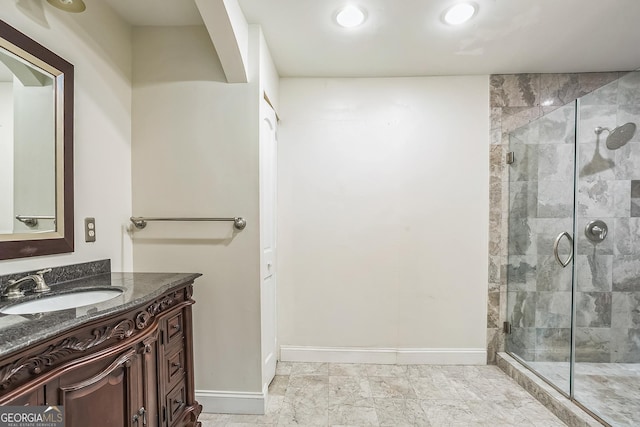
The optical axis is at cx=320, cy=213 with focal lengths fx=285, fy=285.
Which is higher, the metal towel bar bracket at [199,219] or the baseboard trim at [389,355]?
the metal towel bar bracket at [199,219]

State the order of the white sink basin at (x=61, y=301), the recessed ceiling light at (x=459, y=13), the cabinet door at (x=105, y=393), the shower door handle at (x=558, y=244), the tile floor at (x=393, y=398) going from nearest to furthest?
1. the cabinet door at (x=105, y=393)
2. the white sink basin at (x=61, y=301)
3. the recessed ceiling light at (x=459, y=13)
4. the tile floor at (x=393, y=398)
5. the shower door handle at (x=558, y=244)

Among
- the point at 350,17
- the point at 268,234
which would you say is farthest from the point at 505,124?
the point at 268,234

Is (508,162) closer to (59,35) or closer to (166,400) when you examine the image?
(166,400)

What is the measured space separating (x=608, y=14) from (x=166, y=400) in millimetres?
3027

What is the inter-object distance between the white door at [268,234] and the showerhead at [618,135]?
86.3 inches

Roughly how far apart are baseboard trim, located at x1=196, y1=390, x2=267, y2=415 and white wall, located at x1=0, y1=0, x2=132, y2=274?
37.5 inches

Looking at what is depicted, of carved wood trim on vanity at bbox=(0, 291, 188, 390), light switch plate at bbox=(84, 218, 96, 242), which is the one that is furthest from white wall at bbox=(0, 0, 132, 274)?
carved wood trim on vanity at bbox=(0, 291, 188, 390)

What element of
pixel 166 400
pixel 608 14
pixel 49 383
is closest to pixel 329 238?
pixel 166 400

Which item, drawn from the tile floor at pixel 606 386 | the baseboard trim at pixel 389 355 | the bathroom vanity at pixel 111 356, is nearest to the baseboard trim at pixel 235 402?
the bathroom vanity at pixel 111 356

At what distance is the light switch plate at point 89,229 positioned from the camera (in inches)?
57.1

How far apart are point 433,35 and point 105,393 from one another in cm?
238

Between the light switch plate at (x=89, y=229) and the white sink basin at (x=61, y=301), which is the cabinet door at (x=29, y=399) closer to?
the white sink basin at (x=61, y=301)

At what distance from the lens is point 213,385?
5.70 feet

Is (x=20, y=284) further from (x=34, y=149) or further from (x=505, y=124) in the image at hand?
(x=505, y=124)
